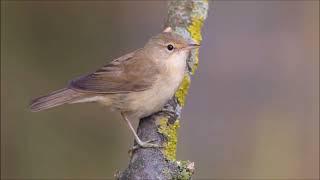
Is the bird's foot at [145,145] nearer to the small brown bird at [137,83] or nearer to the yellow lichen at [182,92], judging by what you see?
the small brown bird at [137,83]

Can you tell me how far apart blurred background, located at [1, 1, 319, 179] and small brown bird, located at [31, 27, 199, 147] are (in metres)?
1.94

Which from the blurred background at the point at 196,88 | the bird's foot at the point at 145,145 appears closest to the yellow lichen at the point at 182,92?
the bird's foot at the point at 145,145

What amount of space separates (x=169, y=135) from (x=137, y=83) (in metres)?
0.63

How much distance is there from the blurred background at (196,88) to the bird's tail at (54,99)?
1.89 metres

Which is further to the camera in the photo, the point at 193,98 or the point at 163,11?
the point at 163,11

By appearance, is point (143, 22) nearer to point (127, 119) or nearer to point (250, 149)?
point (250, 149)

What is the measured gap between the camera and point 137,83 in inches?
205

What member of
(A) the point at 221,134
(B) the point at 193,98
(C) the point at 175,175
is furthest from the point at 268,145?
(C) the point at 175,175

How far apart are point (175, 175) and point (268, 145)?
392cm

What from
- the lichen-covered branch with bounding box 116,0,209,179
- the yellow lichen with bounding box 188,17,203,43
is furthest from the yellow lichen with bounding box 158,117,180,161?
the yellow lichen with bounding box 188,17,203,43

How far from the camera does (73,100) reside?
523 cm

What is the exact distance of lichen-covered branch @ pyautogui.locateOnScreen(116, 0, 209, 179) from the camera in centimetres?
406

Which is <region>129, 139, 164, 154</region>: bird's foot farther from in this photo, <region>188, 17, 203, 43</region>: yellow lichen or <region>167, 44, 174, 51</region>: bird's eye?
<region>188, 17, 203, 43</region>: yellow lichen

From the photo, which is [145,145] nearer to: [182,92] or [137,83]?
[137,83]
